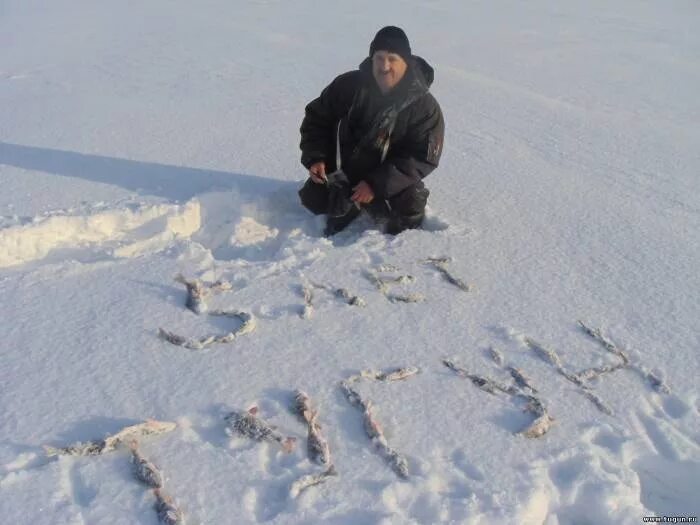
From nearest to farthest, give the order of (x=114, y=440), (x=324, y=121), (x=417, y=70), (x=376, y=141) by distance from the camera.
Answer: (x=114, y=440) → (x=417, y=70) → (x=376, y=141) → (x=324, y=121)

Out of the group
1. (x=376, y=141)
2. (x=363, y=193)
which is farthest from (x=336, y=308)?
(x=376, y=141)

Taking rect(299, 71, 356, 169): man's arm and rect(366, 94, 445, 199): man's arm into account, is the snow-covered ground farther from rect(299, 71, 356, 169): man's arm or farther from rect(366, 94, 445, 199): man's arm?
rect(299, 71, 356, 169): man's arm

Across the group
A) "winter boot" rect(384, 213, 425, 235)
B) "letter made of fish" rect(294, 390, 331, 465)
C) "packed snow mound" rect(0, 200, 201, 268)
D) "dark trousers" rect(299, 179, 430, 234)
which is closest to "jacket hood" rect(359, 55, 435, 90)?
"dark trousers" rect(299, 179, 430, 234)

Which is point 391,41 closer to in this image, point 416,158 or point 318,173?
point 416,158

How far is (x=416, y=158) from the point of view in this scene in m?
3.08

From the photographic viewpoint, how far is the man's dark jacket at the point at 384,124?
2994 millimetres

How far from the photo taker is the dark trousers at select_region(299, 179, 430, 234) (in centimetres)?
308

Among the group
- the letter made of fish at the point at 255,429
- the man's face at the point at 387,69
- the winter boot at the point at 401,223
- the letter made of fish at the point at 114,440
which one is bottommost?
the letter made of fish at the point at 114,440

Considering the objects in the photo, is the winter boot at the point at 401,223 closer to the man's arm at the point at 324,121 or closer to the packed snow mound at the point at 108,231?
the man's arm at the point at 324,121

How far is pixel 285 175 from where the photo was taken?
3.63m

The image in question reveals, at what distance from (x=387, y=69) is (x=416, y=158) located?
1.49ft

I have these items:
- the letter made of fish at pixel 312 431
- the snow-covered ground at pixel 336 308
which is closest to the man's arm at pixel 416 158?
the snow-covered ground at pixel 336 308

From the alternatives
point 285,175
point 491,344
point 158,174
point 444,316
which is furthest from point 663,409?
point 158,174

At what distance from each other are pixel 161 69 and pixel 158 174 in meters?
2.41
